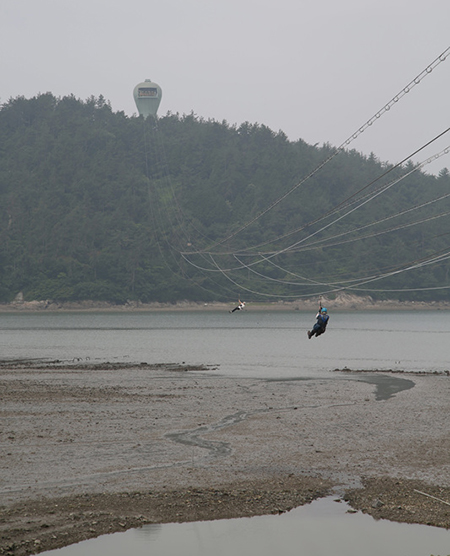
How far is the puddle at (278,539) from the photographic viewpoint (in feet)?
37.0

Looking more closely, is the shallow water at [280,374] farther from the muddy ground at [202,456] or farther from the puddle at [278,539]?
the muddy ground at [202,456]

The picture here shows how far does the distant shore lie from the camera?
7042 inches

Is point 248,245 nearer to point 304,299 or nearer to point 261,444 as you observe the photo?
point 304,299

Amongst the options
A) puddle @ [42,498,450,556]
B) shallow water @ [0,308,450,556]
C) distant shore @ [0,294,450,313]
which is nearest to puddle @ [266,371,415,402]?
shallow water @ [0,308,450,556]

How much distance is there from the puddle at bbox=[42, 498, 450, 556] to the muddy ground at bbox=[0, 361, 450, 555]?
0.90 ft

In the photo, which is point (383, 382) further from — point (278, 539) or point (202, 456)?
point (278, 539)

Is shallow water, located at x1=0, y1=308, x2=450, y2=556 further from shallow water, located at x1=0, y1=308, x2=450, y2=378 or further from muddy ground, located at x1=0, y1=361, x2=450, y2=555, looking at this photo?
muddy ground, located at x1=0, y1=361, x2=450, y2=555

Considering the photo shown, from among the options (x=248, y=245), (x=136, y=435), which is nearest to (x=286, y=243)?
(x=248, y=245)

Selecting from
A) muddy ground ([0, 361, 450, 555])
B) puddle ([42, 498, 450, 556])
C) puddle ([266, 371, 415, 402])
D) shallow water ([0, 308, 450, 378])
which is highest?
muddy ground ([0, 361, 450, 555])

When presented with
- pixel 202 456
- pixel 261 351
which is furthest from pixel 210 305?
pixel 202 456

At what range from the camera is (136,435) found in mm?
19297

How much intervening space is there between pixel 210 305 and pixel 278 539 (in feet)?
563

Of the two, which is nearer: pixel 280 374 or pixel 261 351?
pixel 280 374

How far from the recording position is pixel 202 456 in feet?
55.1
